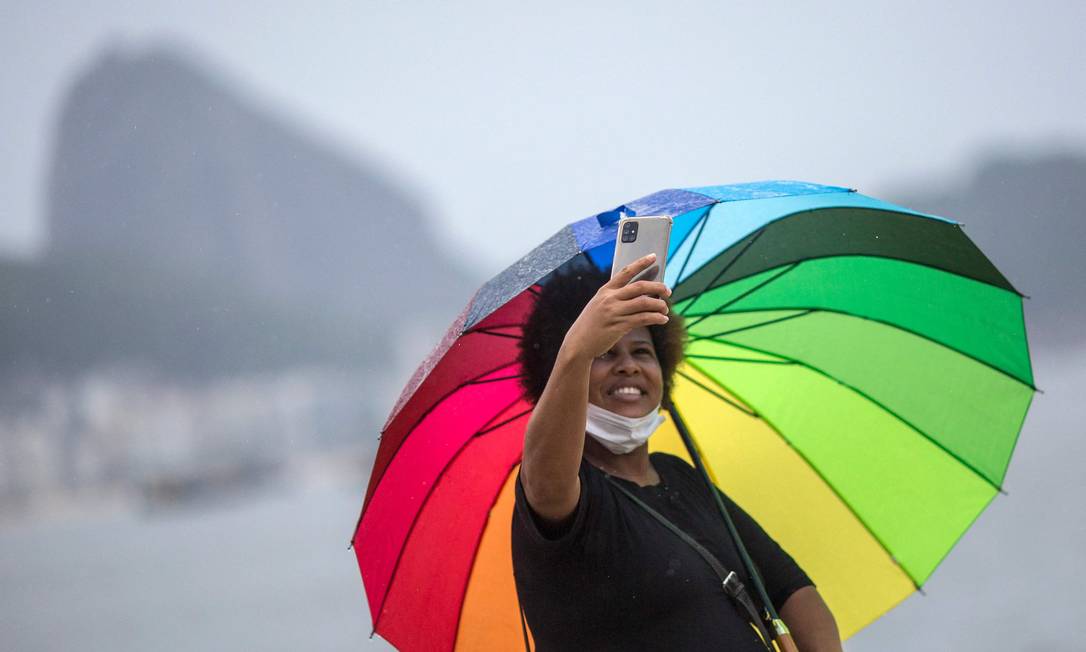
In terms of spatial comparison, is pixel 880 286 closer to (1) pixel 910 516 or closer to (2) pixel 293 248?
(1) pixel 910 516

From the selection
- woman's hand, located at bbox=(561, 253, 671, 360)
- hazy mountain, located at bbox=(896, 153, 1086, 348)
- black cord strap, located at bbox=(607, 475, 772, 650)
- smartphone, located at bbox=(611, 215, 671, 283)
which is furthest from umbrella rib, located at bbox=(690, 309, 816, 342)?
hazy mountain, located at bbox=(896, 153, 1086, 348)

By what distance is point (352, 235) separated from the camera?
24.8 metres

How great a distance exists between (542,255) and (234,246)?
2093cm

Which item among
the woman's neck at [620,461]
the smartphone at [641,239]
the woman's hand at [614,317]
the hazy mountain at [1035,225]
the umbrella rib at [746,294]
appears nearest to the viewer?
the woman's hand at [614,317]

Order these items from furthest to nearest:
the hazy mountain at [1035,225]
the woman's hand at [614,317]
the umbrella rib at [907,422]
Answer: the hazy mountain at [1035,225] < the umbrella rib at [907,422] < the woman's hand at [614,317]

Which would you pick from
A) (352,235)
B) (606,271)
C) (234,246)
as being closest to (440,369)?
(606,271)

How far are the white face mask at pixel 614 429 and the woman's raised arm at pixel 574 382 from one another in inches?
10.6

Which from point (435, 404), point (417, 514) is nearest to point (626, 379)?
point (435, 404)

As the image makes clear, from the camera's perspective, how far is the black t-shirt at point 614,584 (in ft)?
4.14

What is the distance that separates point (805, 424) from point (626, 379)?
0.66 meters

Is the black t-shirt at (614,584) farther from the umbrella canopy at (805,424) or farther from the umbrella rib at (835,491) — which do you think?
the umbrella rib at (835,491)

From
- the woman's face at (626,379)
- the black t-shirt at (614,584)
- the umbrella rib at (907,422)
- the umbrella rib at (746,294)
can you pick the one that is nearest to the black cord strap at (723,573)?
the black t-shirt at (614,584)

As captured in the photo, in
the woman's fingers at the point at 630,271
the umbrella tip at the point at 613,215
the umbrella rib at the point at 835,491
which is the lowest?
the umbrella rib at the point at 835,491

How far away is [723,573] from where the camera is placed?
142 cm
